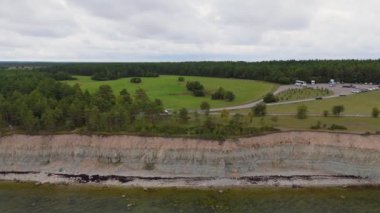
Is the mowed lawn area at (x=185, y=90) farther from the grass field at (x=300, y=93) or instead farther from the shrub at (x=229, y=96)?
the grass field at (x=300, y=93)

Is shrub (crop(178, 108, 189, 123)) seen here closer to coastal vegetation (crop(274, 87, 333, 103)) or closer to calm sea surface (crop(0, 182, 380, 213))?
calm sea surface (crop(0, 182, 380, 213))

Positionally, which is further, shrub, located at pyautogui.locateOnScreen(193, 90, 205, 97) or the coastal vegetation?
shrub, located at pyautogui.locateOnScreen(193, 90, 205, 97)

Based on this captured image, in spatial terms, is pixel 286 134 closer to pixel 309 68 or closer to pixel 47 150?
pixel 47 150

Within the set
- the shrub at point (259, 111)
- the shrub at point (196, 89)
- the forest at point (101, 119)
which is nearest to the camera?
the forest at point (101, 119)

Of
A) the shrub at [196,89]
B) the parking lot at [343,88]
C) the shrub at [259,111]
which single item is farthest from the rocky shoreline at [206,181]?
the parking lot at [343,88]

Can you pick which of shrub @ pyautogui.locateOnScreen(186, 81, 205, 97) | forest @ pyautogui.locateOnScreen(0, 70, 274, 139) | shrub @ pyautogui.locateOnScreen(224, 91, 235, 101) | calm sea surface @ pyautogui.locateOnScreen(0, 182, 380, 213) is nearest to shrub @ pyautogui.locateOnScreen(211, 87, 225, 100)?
shrub @ pyautogui.locateOnScreen(224, 91, 235, 101)

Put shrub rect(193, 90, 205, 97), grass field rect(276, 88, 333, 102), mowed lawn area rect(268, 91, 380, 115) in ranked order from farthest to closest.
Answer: shrub rect(193, 90, 205, 97), grass field rect(276, 88, 333, 102), mowed lawn area rect(268, 91, 380, 115)

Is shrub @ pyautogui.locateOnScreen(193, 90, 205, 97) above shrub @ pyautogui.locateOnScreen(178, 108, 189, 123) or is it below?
above
